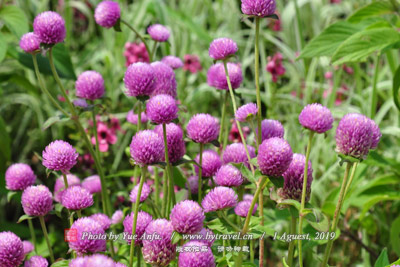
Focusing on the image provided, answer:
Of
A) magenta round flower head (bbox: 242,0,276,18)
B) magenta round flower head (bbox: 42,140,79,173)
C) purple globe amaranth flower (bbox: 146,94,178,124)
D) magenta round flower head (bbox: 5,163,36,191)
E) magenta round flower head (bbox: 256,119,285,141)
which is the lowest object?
magenta round flower head (bbox: 5,163,36,191)

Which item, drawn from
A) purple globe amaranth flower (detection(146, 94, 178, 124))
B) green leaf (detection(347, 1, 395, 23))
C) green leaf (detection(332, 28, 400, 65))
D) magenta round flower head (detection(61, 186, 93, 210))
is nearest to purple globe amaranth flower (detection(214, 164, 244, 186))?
purple globe amaranth flower (detection(146, 94, 178, 124))

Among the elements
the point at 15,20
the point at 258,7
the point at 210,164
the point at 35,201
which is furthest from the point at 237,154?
the point at 15,20

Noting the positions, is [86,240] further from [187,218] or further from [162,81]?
[162,81]

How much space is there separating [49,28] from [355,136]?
64 cm

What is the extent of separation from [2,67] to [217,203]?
1.76 metres

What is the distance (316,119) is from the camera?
0.77 meters

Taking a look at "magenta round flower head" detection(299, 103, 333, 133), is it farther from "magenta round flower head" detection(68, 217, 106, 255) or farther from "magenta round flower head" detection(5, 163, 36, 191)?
"magenta round flower head" detection(5, 163, 36, 191)

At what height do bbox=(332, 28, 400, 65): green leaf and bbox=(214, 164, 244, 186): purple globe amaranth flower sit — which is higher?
bbox=(332, 28, 400, 65): green leaf

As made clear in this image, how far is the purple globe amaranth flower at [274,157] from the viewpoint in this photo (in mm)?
745

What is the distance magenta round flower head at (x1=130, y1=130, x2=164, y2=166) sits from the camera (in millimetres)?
771

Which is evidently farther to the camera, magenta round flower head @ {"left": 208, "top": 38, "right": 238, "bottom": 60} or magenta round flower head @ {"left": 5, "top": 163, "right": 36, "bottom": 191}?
magenta round flower head @ {"left": 5, "top": 163, "right": 36, "bottom": 191}

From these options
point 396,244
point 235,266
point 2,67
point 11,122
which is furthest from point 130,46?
point 235,266

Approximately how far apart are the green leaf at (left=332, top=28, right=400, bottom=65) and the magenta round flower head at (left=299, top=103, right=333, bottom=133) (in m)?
0.45

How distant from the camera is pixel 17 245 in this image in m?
0.86
